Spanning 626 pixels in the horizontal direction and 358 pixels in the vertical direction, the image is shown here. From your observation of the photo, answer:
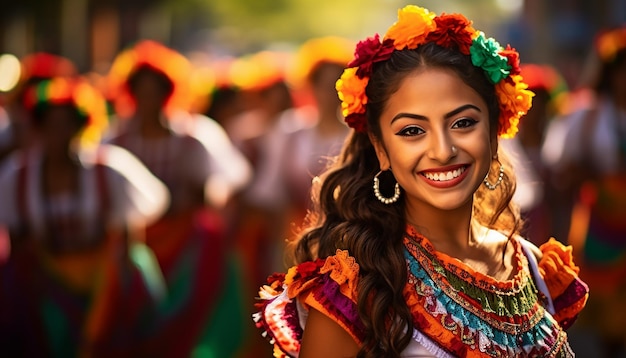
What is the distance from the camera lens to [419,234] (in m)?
3.48

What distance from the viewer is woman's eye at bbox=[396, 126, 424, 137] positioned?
339cm

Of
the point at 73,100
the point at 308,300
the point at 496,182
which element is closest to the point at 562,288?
the point at 496,182

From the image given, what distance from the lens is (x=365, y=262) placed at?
11.0 ft

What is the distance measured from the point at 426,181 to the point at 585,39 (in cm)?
Result: 2625

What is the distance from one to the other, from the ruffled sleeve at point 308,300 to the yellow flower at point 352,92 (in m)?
0.44

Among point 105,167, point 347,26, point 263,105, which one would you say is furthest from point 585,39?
point 347,26

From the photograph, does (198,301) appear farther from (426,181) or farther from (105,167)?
(426,181)

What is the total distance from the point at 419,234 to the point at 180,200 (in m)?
5.33

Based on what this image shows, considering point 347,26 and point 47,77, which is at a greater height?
point 347,26

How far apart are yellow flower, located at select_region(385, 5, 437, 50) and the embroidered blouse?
1.74 feet

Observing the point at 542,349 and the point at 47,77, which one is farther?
the point at 47,77

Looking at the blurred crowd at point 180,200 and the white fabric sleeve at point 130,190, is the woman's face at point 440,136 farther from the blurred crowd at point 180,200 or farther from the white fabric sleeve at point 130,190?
the white fabric sleeve at point 130,190

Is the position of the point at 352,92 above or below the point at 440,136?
above

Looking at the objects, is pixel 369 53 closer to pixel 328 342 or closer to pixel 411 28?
pixel 411 28
